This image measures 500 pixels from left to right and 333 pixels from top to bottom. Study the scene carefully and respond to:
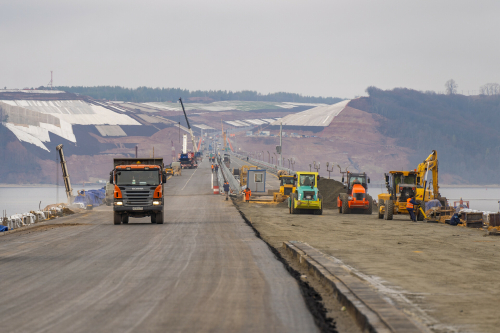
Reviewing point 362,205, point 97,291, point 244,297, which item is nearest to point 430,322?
point 244,297

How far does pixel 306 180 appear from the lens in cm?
4319

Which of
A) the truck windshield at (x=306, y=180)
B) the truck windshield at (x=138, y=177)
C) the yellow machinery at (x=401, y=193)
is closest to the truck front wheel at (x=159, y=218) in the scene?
the truck windshield at (x=138, y=177)

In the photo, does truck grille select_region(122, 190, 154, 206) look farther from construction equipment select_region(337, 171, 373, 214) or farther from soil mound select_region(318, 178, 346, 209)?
soil mound select_region(318, 178, 346, 209)

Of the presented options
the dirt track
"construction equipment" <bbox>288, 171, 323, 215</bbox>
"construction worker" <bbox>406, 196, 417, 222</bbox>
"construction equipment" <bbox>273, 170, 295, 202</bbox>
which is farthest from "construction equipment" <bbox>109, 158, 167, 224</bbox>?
"construction equipment" <bbox>273, 170, 295, 202</bbox>

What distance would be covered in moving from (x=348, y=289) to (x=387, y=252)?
864 cm

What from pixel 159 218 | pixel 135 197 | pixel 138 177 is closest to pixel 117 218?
pixel 135 197

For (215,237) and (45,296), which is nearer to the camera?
(45,296)

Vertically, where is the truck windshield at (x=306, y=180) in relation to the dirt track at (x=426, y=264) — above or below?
above

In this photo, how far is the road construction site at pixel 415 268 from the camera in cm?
994

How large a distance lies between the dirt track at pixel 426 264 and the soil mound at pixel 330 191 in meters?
24.8

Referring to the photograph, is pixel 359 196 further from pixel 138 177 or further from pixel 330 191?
pixel 330 191

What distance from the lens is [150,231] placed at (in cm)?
2747

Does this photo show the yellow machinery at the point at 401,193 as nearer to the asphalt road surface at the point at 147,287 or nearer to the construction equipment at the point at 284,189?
the asphalt road surface at the point at 147,287

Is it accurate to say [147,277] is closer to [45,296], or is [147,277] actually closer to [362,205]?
[45,296]
